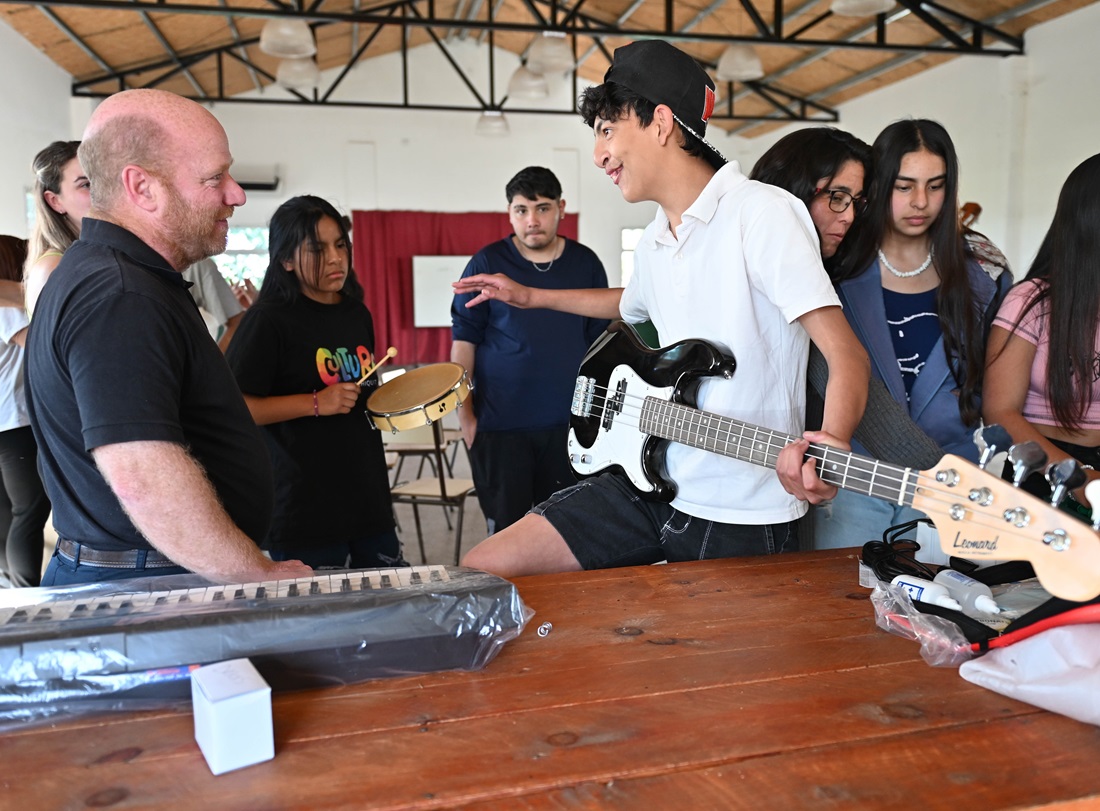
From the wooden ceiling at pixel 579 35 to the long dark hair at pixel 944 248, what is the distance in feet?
18.6

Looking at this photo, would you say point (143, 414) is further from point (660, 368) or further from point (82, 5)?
point (82, 5)

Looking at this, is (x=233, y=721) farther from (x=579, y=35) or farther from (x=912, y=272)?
(x=579, y=35)

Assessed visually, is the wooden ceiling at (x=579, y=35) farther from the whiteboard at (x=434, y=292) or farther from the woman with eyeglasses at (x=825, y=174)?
the woman with eyeglasses at (x=825, y=174)

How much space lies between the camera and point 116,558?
161 centimetres

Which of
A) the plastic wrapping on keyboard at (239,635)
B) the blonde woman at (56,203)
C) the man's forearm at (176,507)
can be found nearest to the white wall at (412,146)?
the blonde woman at (56,203)

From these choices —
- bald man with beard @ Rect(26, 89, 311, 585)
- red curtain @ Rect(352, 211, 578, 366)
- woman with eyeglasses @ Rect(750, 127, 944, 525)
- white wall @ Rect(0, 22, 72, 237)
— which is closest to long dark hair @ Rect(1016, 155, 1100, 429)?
woman with eyeglasses @ Rect(750, 127, 944, 525)

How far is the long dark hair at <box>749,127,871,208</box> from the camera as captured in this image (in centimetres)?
228

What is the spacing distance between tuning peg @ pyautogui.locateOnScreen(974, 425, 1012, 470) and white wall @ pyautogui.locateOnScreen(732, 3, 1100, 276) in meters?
7.91

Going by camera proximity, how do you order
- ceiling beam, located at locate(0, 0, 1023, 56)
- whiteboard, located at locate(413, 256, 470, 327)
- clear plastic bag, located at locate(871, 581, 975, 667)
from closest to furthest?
clear plastic bag, located at locate(871, 581, 975, 667) → ceiling beam, located at locate(0, 0, 1023, 56) → whiteboard, located at locate(413, 256, 470, 327)

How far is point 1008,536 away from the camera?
1.17 metres

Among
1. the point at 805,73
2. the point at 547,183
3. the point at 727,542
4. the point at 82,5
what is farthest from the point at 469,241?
the point at 727,542

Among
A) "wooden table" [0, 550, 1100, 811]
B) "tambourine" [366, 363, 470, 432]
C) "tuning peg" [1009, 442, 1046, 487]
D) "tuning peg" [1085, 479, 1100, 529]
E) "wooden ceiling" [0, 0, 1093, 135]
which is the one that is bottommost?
"wooden table" [0, 550, 1100, 811]

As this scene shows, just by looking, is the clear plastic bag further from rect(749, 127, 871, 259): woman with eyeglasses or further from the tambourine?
the tambourine

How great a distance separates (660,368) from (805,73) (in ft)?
34.2
